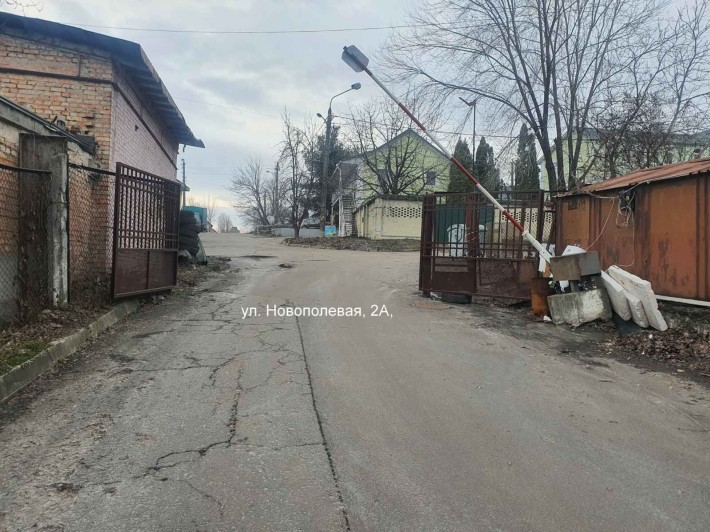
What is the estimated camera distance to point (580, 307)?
8.27m

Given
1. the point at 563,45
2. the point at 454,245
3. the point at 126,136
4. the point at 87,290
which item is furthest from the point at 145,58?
the point at 563,45

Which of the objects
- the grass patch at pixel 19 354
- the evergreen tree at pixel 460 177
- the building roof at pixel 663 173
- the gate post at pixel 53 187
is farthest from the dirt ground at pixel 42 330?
the evergreen tree at pixel 460 177

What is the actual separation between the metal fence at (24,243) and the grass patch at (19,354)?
1.10 metres

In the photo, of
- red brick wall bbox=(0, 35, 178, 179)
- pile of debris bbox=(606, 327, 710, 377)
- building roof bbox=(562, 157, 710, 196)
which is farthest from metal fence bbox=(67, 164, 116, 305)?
building roof bbox=(562, 157, 710, 196)

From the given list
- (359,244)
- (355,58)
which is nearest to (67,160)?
(355,58)

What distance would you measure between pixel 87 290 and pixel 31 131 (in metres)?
2.46

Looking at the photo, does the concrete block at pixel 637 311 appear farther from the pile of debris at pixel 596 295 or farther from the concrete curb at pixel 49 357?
the concrete curb at pixel 49 357

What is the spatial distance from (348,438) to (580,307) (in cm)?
→ 585

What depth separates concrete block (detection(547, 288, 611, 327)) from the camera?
8102 mm

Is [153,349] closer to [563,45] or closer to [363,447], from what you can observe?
[363,447]

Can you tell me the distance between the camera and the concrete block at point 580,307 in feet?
26.6

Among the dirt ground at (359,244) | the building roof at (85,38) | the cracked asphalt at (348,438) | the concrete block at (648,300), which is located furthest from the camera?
the dirt ground at (359,244)

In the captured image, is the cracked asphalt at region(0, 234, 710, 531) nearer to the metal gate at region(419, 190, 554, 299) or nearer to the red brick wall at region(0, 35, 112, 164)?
the metal gate at region(419, 190, 554, 299)

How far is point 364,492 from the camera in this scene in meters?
3.05
